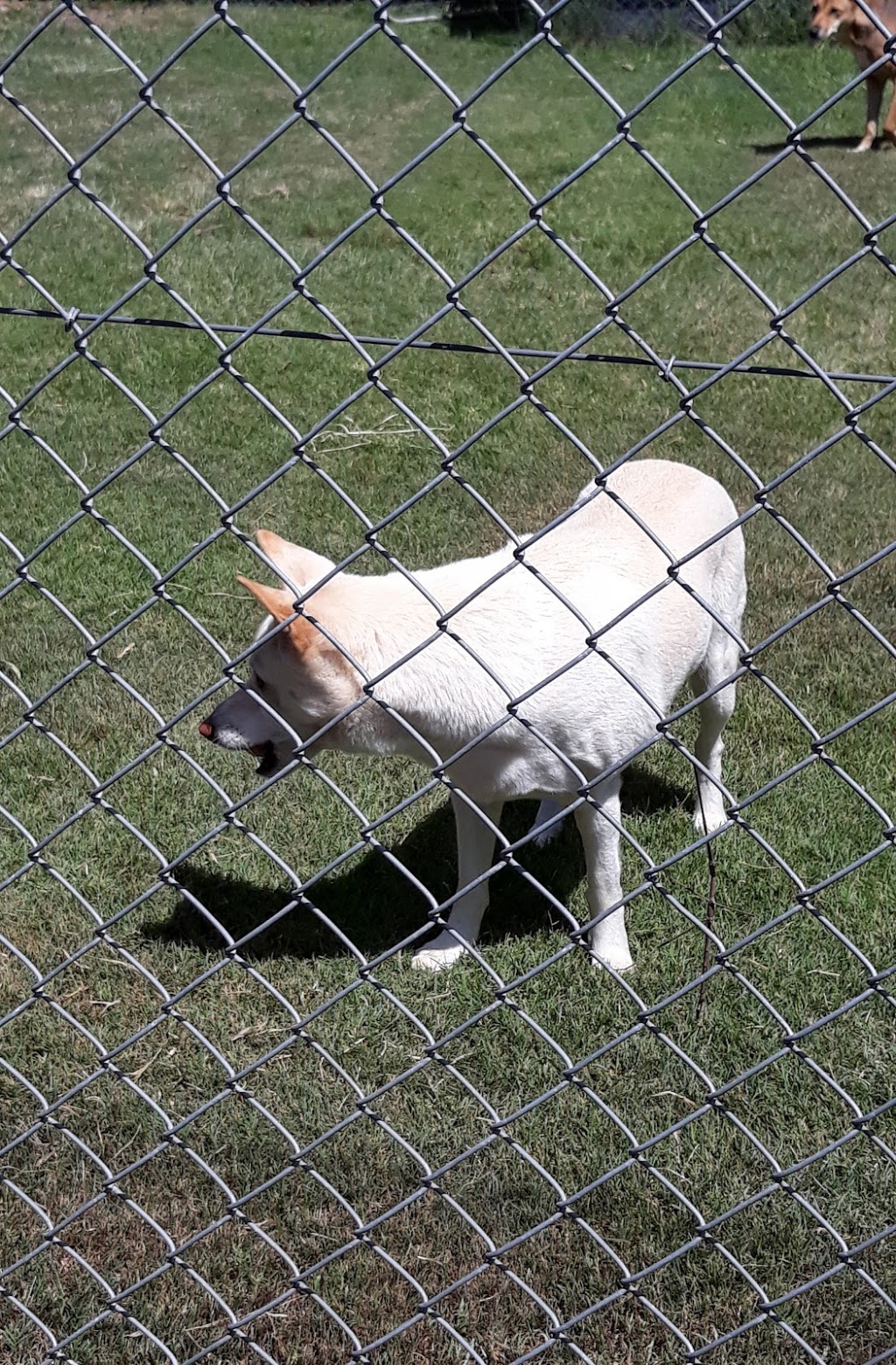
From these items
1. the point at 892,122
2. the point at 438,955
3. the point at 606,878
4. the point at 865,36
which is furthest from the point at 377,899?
the point at 865,36

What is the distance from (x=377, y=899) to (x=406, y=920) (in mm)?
113

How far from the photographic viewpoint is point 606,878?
348 centimetres

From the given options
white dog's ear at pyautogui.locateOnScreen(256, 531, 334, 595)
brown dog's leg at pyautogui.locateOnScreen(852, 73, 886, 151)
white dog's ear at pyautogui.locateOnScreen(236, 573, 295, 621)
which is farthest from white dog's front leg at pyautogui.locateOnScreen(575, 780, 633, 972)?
brown dog's leg at pyautogui.locateOnScreen(852, 73, 886, 151)

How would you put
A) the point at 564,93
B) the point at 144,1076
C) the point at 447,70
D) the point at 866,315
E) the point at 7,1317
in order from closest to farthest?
the point at 7,1317
the point at 144,1076
the point at 866,315
the point at 564,93
the point at 447,70

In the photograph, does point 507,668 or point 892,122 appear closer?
point 507,668

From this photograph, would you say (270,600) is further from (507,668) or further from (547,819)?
(547,819)

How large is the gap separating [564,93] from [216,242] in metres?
5.61

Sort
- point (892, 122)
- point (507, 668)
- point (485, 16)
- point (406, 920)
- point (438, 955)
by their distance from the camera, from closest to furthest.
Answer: point (507, 668) < point (438, 955) < point (406, 920) < point (892, 122) < point (485, 16)

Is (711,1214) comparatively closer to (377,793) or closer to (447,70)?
(377,793)

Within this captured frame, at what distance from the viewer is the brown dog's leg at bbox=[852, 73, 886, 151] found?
10602 mm

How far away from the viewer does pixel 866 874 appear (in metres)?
3.79

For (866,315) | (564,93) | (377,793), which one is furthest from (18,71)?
(377,793)

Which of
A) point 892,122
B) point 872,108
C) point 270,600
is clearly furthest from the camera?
point 872,108

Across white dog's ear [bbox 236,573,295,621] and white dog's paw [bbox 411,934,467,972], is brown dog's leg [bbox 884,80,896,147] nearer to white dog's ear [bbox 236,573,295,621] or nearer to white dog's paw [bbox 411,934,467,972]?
white dog's paw [bbox 411,934,467,972]
